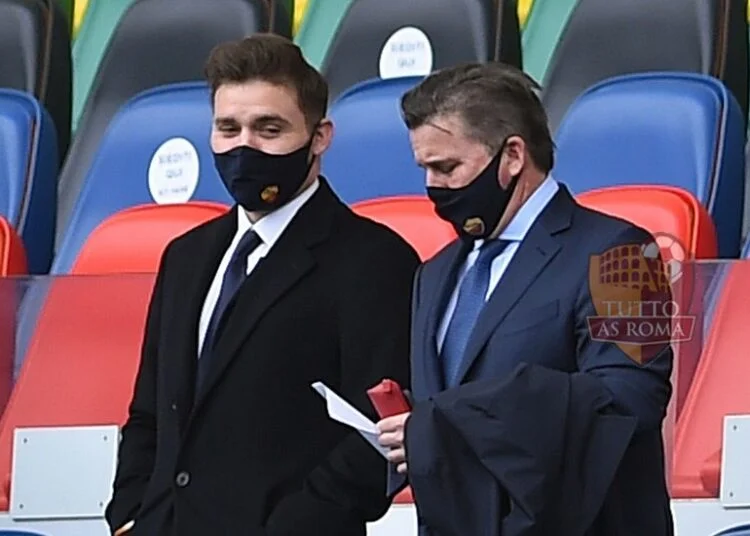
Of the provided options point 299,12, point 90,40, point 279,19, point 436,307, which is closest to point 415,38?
point 279,19

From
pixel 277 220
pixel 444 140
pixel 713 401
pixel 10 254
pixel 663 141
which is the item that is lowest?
pixel 713 401

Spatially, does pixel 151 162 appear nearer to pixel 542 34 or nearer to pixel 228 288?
pixel 542 34

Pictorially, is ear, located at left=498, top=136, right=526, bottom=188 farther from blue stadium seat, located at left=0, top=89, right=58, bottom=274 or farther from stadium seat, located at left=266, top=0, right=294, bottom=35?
stadium seat, located at left=266, top=0, right=294, bottom=35

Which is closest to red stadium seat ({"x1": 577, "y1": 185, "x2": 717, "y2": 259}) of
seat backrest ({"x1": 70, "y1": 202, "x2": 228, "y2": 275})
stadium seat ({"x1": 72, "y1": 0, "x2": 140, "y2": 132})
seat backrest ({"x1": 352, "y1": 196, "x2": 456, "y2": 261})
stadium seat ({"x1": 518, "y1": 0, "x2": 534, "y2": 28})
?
seat backrest ({"x1": 352, "y1": 196, "x2": 456, "y2": 261})

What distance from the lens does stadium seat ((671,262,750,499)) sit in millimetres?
2674

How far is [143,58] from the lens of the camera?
15.4 feet

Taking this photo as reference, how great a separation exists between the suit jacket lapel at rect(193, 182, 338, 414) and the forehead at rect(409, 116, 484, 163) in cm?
25

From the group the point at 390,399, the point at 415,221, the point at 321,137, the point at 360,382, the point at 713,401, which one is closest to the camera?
the point at 390,399

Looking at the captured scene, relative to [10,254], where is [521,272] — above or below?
above

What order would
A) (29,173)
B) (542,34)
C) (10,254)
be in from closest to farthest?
(10,254) < (29,173) < (542,34)

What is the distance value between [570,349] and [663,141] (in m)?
1.71

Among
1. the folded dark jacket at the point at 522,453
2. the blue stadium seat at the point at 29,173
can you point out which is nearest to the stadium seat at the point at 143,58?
the blue stadium seat at the point at 29,173

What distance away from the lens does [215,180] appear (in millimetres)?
4113

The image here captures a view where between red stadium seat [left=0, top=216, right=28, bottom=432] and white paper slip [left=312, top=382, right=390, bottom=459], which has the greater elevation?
white paper slip [left=312, top=382, right=390, bottom=459]
